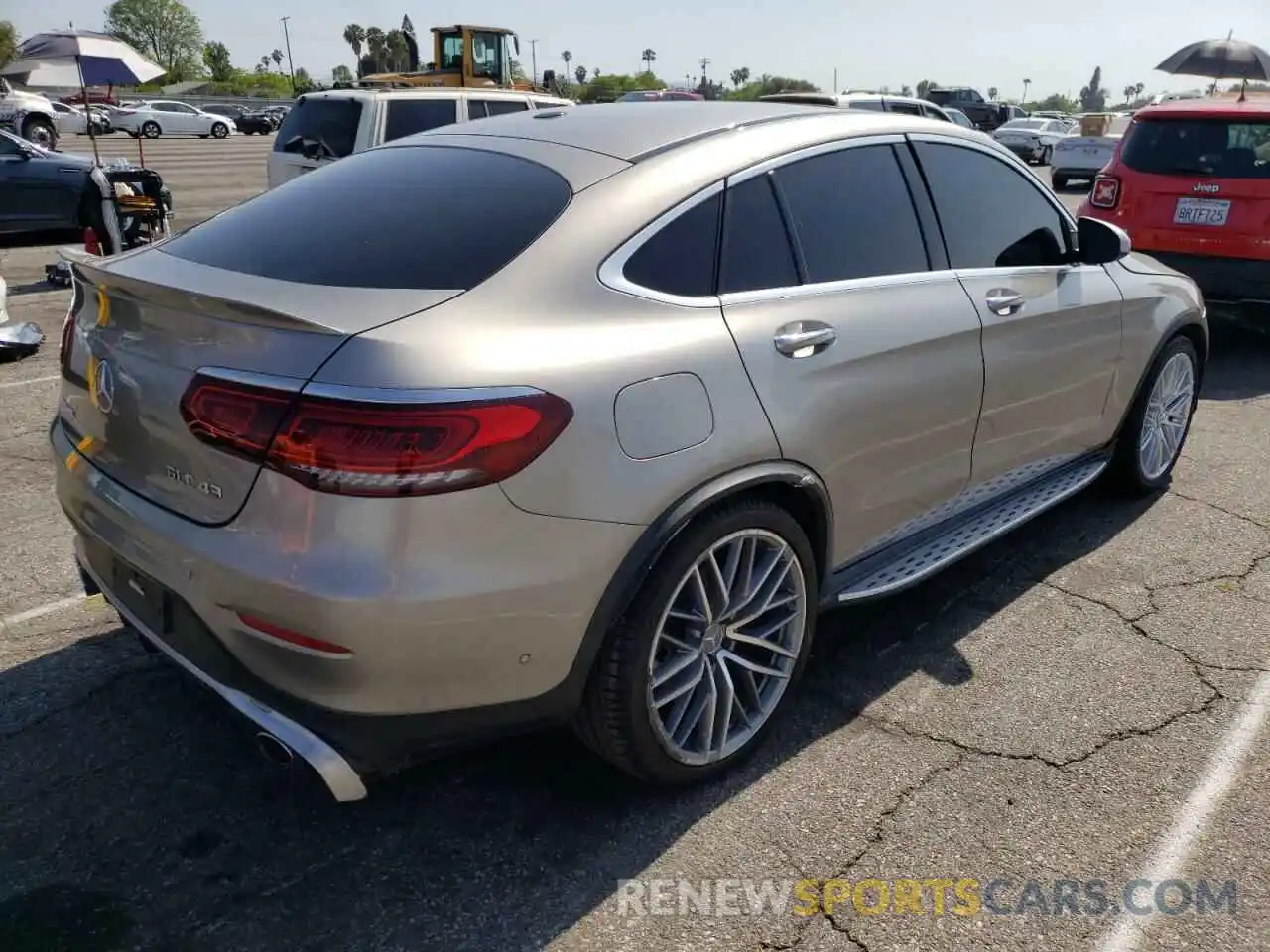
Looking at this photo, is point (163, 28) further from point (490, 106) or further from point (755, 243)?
point (755, 243)

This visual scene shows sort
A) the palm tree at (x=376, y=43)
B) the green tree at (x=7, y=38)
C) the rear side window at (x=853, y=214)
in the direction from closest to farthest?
the rear side window at (x=853, y=214), the green tree at (x=7, y=38), the palm tree at (x=376, y=43)

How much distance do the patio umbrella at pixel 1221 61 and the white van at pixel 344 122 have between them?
10.4 m

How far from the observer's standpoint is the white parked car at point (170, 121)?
140 ft

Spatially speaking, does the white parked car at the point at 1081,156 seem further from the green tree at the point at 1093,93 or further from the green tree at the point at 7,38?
the green tree at the point at 1093,93

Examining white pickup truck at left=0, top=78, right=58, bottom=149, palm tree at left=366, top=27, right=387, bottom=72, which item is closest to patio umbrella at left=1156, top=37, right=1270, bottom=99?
white pickup truck at left=0, top=78, right=58, bottom=149

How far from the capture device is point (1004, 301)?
3615 mm

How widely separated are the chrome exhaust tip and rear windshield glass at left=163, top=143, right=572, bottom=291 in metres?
1.01

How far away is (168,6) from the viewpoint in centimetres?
11931

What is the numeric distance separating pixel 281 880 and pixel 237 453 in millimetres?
1037

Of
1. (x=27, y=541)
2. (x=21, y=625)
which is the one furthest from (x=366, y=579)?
(x=27, y=541)

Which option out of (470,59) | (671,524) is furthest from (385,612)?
(470,59)

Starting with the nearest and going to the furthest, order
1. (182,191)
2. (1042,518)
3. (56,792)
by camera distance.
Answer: (56,792) < (1042,518) < (182,191)

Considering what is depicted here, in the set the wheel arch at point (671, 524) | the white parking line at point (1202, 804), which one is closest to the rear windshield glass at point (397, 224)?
the wheel arch at point (671, 524)

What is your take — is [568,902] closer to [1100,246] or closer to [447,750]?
[447,750]
